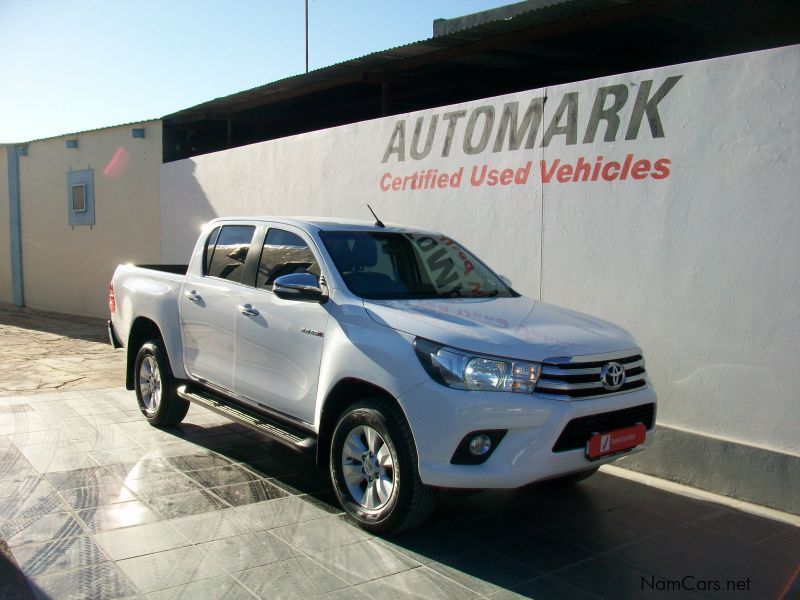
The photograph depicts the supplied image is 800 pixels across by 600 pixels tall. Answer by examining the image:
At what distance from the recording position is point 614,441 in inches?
166

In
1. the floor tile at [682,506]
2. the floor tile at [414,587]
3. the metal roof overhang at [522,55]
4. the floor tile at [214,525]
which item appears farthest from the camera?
the metal roof overhang at [522,55]

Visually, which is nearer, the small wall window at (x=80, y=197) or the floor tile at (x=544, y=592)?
the floor tile at (x=544, y=592)

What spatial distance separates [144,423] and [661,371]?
181 inches

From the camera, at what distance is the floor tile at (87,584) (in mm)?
3607

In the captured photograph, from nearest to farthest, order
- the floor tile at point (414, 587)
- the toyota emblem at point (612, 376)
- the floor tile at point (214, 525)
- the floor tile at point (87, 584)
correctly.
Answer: the floor tile at point (87, 584), the floor tile at point (414, 587), the toyota emblem at point (612, 376), the floor tile at point (214, 525)

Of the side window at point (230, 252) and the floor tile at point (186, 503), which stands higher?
the side window at point (230, 252)

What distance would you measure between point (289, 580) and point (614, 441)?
1.92 meters

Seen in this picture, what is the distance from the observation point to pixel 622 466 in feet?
19.8

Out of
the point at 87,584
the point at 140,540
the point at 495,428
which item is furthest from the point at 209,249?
the point at 495,428

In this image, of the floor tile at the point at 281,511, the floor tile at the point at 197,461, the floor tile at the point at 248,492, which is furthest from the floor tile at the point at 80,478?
the floor tile at the point at 281,511

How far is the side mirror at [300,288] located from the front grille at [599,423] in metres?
1.72

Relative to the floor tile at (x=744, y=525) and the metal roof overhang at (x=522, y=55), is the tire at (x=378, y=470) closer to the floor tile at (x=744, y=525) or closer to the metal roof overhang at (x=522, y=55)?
the floor tile at (x=744, y=525)

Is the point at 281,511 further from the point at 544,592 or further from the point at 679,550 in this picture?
the point at 679,550

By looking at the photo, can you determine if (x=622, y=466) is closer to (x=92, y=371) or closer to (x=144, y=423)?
(x=144, y=423)
